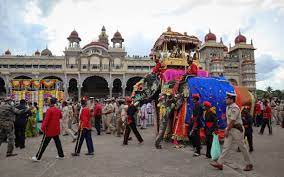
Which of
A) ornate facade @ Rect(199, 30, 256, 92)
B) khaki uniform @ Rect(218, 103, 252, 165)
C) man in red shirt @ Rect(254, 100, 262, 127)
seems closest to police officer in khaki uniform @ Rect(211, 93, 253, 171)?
khaki uniform @ Rect(218, 103, 252, 165)

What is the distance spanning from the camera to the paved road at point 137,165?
4.61m

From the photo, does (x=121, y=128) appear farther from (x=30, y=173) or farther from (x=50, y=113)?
(x=30, y=173)

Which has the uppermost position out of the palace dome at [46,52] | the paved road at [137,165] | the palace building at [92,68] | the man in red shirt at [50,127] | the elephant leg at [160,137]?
the palace dome at [46,52]

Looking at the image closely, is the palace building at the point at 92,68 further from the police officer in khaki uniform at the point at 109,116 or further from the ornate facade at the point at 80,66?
the police officer in khaki uniform at the point at 109,116

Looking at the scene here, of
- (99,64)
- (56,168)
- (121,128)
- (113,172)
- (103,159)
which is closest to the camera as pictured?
(113,172)

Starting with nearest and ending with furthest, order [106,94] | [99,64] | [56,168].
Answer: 1. [56,168]
2. [99,64]
3. [106,94]

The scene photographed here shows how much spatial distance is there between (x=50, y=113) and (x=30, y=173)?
159cm

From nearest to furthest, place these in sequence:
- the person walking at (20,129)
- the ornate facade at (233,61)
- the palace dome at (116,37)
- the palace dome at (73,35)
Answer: the person walking at (20,129) < the ornate facade at (233,61) < the palace dome at (73,35) < the palace dome at (116,37)

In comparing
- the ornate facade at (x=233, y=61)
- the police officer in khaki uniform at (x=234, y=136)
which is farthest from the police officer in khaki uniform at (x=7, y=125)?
the ornate facade at (x=233, y=61)

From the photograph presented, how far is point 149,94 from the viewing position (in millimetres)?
9648

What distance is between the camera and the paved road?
15.1 feet

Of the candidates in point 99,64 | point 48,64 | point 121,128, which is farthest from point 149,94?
point 48,64

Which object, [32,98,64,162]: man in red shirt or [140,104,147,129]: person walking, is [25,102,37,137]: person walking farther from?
[140,104,147,129]: person walking

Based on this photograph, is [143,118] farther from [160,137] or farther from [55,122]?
[55,122]
